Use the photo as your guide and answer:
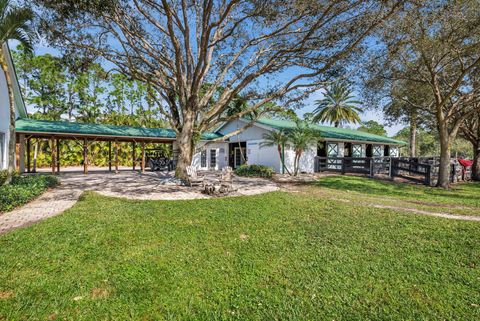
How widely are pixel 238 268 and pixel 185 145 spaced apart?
8721 millimetres

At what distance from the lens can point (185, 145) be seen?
11.7 metres

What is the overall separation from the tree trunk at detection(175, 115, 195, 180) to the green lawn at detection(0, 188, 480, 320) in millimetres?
5629

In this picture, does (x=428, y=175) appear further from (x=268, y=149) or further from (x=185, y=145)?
(x=185, y=145)

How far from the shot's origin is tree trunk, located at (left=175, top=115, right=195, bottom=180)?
11.6 m

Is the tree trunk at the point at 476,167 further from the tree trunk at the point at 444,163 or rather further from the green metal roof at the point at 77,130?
the green metal roof at the point at 77,130

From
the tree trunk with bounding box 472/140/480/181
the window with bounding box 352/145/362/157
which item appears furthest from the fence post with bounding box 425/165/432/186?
the window with bounding box 352/145/362/157

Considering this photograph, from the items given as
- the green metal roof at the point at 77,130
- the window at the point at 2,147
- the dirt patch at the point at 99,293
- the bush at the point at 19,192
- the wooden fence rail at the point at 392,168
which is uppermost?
the green metal roof at the point at 77,130

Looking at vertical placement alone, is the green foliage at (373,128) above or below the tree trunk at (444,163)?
above

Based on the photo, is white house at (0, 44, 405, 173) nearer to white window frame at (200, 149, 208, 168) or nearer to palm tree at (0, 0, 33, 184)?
white window frame at (200, 149, 208, 168)

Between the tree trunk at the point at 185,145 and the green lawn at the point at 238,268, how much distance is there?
5.63 metres

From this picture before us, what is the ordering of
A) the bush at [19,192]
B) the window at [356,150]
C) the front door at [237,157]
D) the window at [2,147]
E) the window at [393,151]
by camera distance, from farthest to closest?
the window at [393,151] → the window at [356,150] → the front door at [237,157] → the window at [2,147] → the bush at [19,192]

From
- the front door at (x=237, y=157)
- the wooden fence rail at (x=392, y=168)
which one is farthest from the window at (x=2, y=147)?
the wooden fence rail at (x=392, y=168)

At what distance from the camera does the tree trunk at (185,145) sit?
11.6 meters

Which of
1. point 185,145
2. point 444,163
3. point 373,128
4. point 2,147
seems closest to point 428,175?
point 444,163
